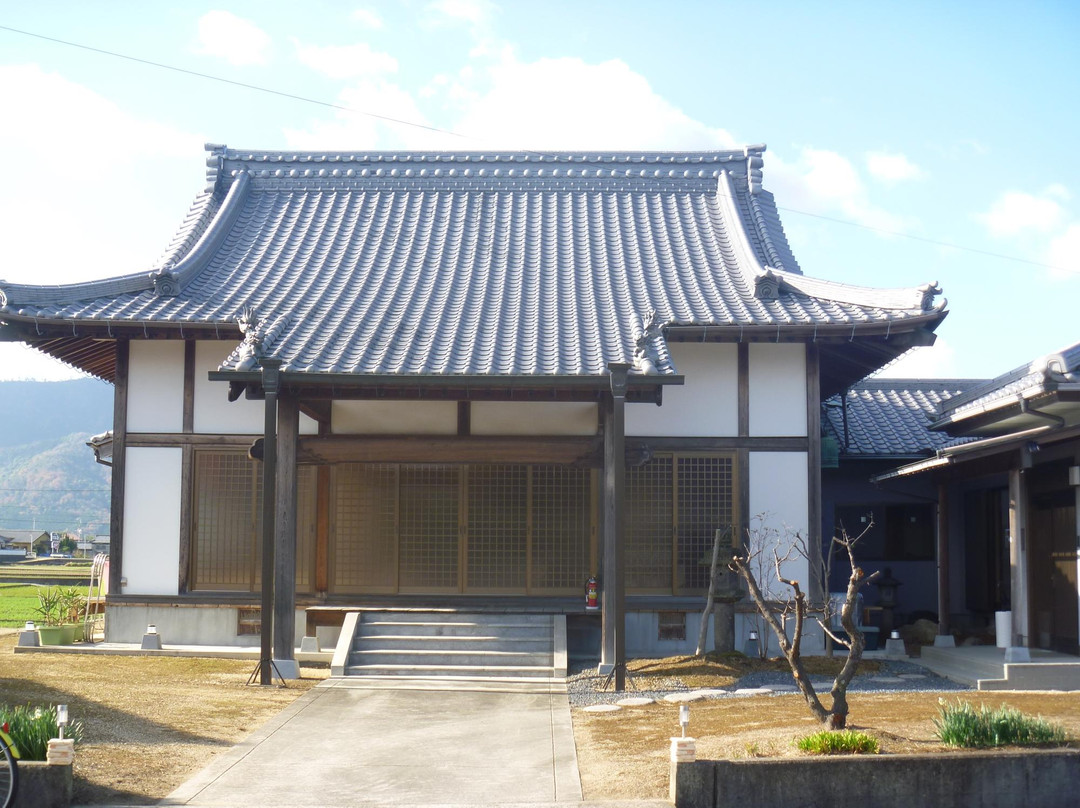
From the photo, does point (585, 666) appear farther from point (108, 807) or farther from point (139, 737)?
point (108, 807)

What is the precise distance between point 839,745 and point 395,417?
9.08m

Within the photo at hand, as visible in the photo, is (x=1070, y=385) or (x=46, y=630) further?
(x=46, y=630)

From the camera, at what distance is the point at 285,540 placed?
12883mm

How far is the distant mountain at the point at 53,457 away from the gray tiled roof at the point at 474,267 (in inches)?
4008

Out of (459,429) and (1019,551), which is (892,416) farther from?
(459,429)

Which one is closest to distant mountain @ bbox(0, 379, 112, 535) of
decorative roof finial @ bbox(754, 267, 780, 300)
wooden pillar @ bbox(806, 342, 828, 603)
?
decorative roof finial @ bbox(754, 267, 780, 300)

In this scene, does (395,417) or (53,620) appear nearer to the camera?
(395,417)

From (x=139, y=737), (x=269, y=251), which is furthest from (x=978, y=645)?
(x=269, y=251)

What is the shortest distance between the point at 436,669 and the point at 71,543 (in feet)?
183

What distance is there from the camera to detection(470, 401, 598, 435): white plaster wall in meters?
15.5

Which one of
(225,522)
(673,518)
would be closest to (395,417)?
(225,522)

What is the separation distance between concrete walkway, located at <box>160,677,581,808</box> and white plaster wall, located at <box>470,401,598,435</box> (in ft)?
14.5

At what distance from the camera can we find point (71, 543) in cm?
6247

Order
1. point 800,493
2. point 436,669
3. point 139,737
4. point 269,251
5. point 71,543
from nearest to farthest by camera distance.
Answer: point 139,737 < point 436,669 < point 800,493 < point 269,251 < point 71,543
